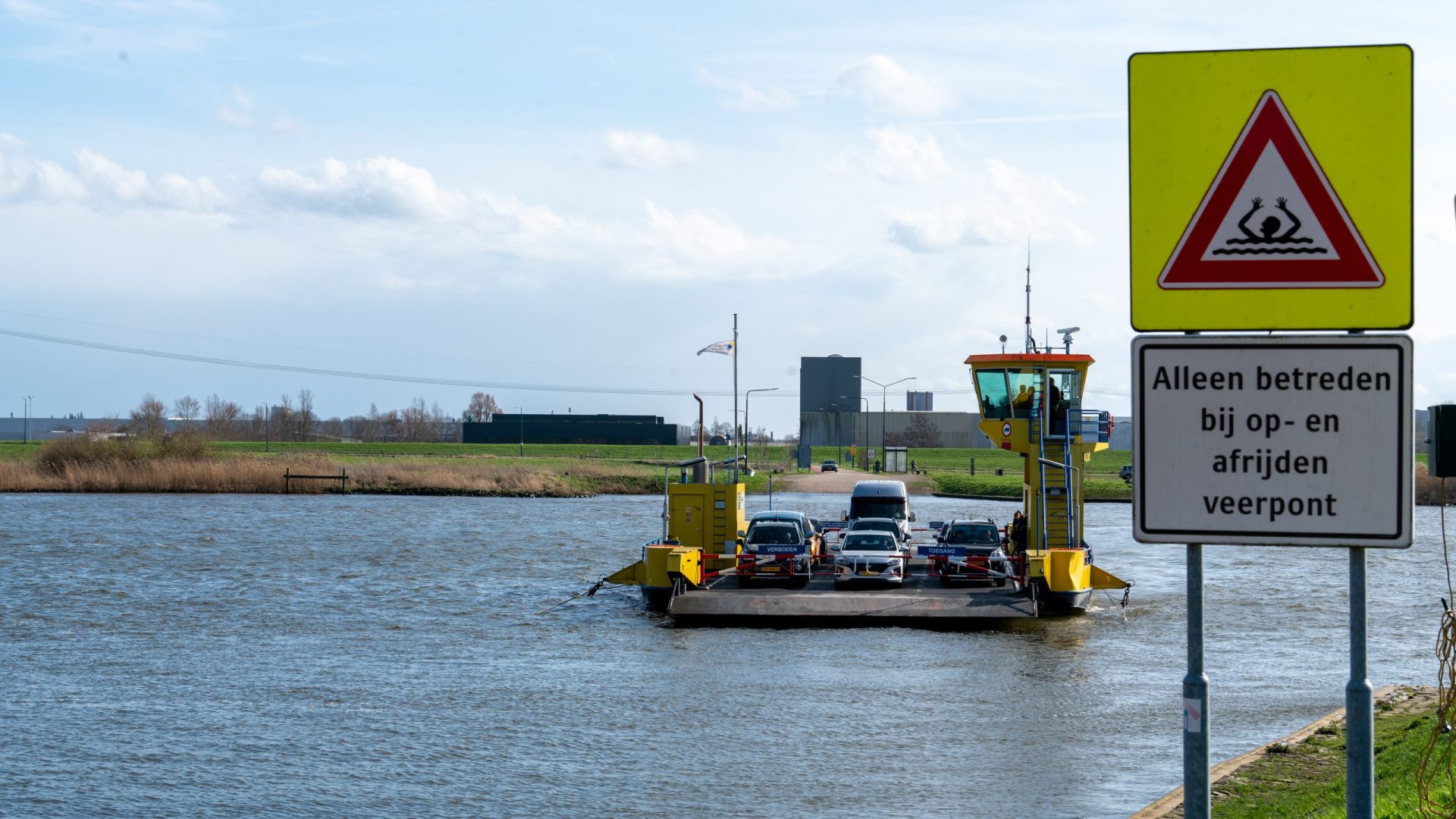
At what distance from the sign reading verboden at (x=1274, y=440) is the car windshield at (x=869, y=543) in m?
28.2

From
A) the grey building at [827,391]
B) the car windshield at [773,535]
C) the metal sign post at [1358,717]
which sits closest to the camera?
the metal sign post at [1358,717]

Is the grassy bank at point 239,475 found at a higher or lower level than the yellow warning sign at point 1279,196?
lower

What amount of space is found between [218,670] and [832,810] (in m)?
14.4

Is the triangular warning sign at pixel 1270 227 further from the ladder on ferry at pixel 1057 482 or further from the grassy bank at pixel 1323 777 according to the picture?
the ladder on ferry at pixel 1057 482

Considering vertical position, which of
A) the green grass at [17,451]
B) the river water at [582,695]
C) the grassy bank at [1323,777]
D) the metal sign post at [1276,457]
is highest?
the metal sign post at [1276,457]

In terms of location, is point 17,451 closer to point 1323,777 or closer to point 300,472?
point 300,472

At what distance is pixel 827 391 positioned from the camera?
179750 millimetres

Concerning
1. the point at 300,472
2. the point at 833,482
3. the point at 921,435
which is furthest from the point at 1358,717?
the point at 921,435

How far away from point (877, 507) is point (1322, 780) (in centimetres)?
3123

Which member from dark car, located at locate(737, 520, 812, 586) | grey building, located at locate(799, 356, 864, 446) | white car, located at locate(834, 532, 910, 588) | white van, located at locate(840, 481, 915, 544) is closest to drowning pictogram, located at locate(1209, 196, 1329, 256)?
white car, located at locate(834, 532, 910, 588)

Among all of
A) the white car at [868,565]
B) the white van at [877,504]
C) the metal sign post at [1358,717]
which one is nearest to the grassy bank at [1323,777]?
the metal sign post at [1358,717]

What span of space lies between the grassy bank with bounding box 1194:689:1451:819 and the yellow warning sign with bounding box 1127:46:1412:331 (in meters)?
6.80

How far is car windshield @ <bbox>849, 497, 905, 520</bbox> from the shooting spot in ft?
147

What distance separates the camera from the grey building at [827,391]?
17850 centimetres
